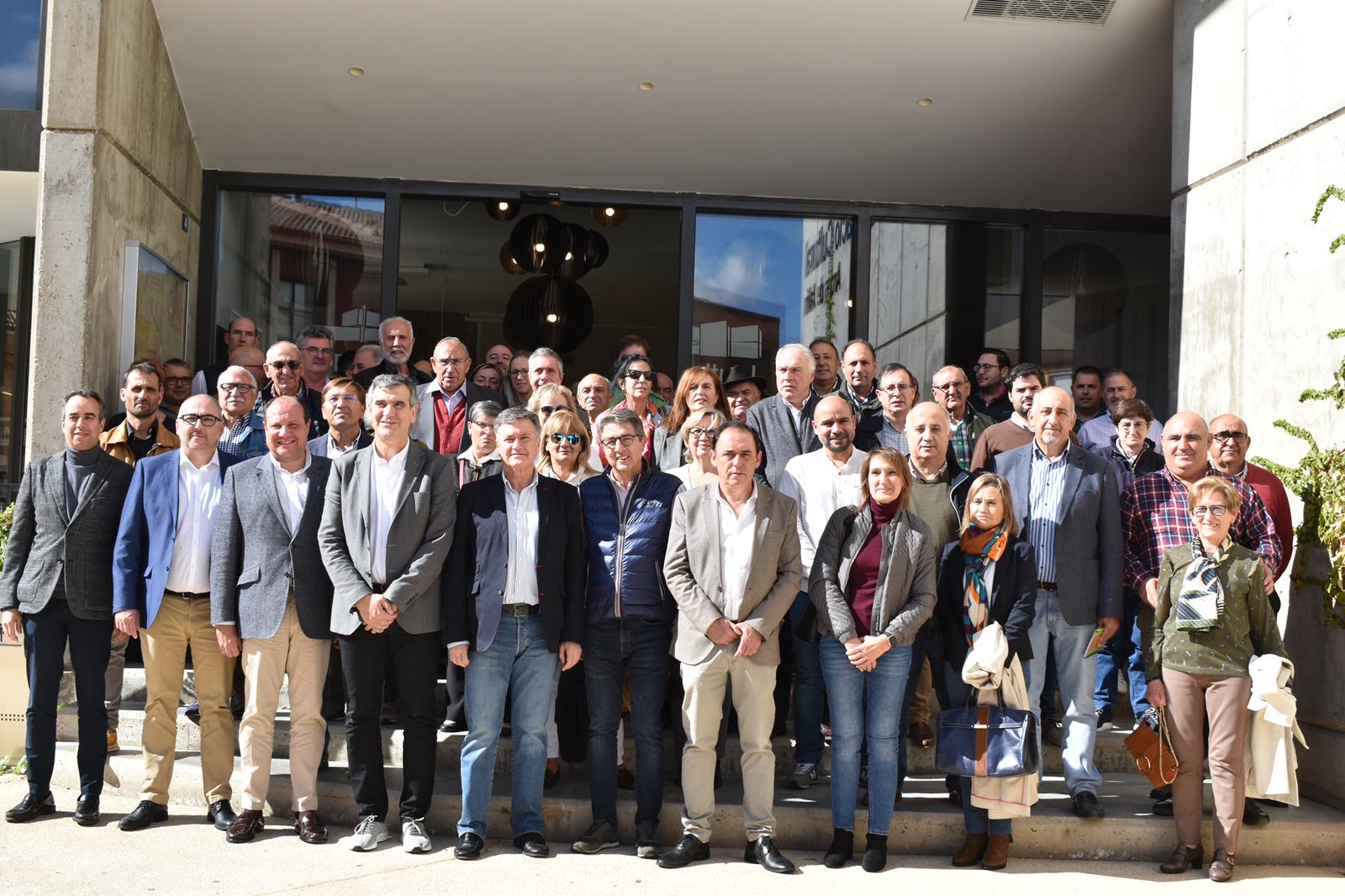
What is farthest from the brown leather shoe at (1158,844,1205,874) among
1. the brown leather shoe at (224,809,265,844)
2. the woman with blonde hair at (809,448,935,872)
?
the brown leather shoe at (224,809,265,844)

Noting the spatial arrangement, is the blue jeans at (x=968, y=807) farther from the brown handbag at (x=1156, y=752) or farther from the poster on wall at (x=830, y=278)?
the poster on wall at (x=830, y=278)

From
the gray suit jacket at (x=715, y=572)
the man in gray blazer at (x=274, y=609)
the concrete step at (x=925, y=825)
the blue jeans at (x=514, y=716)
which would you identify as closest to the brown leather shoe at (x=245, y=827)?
the man in gray blazer at (x=274, y=609)

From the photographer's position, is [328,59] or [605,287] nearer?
[328,59]

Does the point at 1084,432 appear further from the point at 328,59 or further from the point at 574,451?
the point at 328,59

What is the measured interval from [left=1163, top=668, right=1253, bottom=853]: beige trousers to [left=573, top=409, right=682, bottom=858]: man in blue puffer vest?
2152 mm

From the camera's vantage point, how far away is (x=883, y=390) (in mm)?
6109

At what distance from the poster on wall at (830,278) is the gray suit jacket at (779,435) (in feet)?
12.0

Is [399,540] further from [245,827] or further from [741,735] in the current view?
[741,735]

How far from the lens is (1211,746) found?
16.2 feet

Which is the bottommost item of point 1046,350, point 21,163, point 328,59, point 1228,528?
point 1228,528

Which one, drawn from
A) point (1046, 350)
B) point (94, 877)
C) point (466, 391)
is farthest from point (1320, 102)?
point (94, 877)

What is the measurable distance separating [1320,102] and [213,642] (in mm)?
5951

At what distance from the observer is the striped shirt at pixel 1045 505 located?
Answer: 17.2 ft

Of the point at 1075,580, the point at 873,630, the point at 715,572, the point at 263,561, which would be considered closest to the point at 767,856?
→ the point at 873,630
